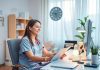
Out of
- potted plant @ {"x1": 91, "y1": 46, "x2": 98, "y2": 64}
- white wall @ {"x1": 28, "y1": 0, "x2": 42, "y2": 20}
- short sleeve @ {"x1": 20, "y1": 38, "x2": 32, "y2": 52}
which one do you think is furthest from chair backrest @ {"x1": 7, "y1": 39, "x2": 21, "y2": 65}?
white wall @ {"x1": 28, "y1": 0, "x2": 42, "y2": 20}

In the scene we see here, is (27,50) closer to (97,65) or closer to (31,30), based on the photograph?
(31,30)

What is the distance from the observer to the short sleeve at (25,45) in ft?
6.89

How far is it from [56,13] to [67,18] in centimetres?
42

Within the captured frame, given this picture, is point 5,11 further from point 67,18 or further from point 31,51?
point 31,51

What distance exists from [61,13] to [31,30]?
373cm

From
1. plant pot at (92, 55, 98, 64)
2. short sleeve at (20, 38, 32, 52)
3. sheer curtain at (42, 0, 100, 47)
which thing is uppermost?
Answer: sheer curtain at (42, 0, 100, 47)

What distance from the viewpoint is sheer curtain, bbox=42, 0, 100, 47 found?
5.45 meters

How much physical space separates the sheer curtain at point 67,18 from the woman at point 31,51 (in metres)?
3.49

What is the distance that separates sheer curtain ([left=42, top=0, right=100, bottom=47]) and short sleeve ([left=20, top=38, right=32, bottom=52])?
362 cm

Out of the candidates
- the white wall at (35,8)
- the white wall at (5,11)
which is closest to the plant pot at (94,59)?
the white wall at (5,11)

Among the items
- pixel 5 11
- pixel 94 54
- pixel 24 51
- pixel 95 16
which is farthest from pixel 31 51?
pixel 95 16

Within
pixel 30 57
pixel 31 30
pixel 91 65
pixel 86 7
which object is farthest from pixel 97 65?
pixel 86 7

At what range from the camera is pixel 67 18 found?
5.81 metres

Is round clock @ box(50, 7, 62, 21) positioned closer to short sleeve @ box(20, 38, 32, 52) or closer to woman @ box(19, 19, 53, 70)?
woman @ box(19, 19, 53, 70)
